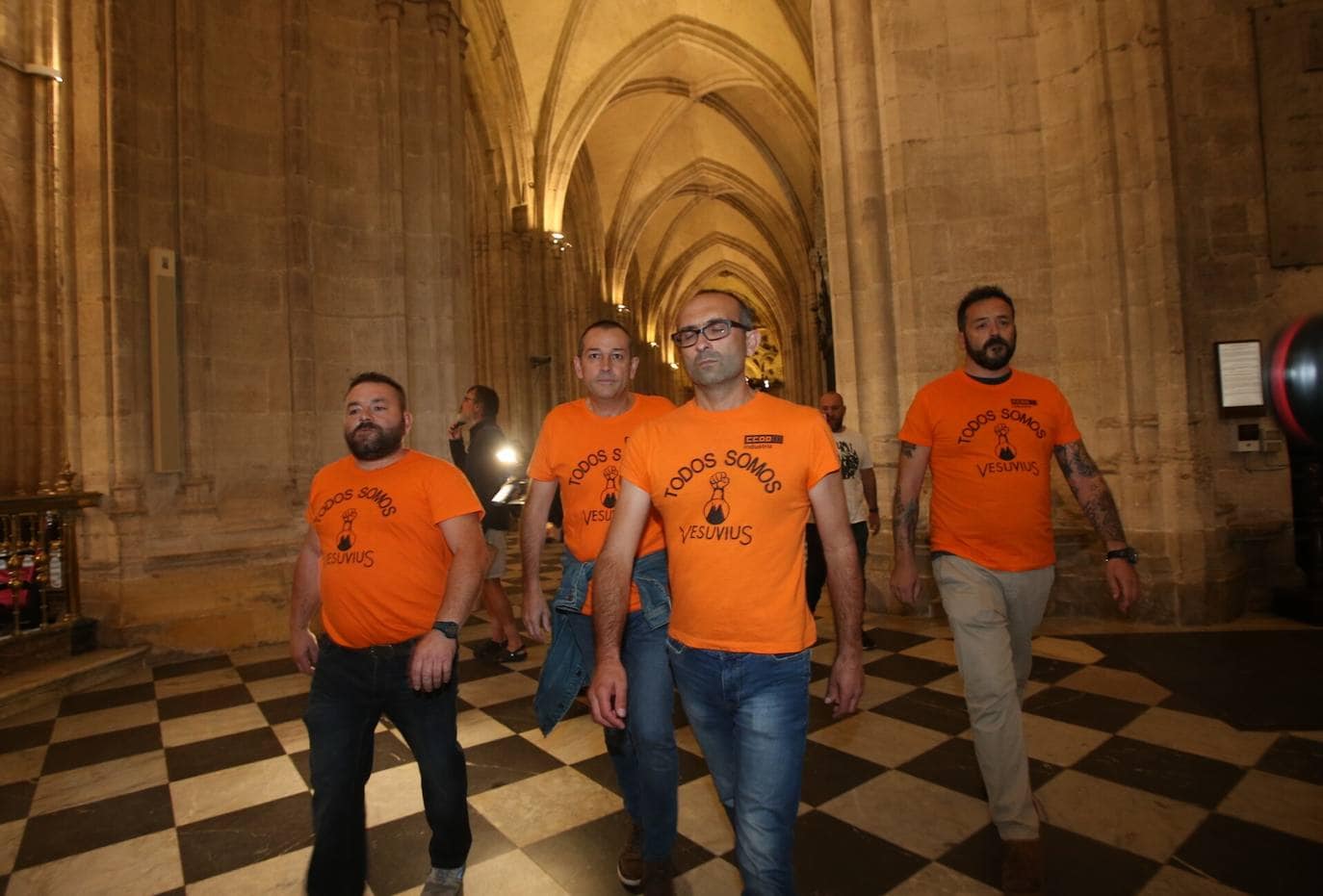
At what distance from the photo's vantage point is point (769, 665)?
166 cm

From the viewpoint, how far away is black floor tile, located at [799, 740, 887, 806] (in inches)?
110

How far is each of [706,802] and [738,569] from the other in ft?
5.05

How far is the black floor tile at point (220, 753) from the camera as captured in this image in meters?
3.33

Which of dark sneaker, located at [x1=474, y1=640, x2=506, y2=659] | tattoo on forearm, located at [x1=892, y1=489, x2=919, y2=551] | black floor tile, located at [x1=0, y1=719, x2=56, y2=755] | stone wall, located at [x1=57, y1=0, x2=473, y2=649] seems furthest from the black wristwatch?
stone wall, located at [x1=57, y1=0, x2=473, y2=649]

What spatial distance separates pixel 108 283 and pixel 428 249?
254 centimetres

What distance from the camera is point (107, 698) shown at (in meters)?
4.52

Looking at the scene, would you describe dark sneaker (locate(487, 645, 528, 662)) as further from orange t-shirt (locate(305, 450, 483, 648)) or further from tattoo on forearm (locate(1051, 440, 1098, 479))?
tattoo on forearm (locate(1051, 440, 1098, 479))

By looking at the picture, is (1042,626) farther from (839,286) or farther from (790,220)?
(790,220)

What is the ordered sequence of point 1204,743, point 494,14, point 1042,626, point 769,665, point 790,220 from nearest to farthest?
point 769,665
point 1204,743
point 1042,626
point 494,14
point 790,220

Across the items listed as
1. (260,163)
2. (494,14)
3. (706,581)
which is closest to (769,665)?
(706,581)

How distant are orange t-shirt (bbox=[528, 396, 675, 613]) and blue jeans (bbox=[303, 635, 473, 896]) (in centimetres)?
60

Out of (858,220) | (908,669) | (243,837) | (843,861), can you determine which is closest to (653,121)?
(858,220)

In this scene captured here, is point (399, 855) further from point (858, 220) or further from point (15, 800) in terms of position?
point (858, 220)

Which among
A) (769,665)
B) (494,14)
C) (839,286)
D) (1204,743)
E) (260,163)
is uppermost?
(494,14)
